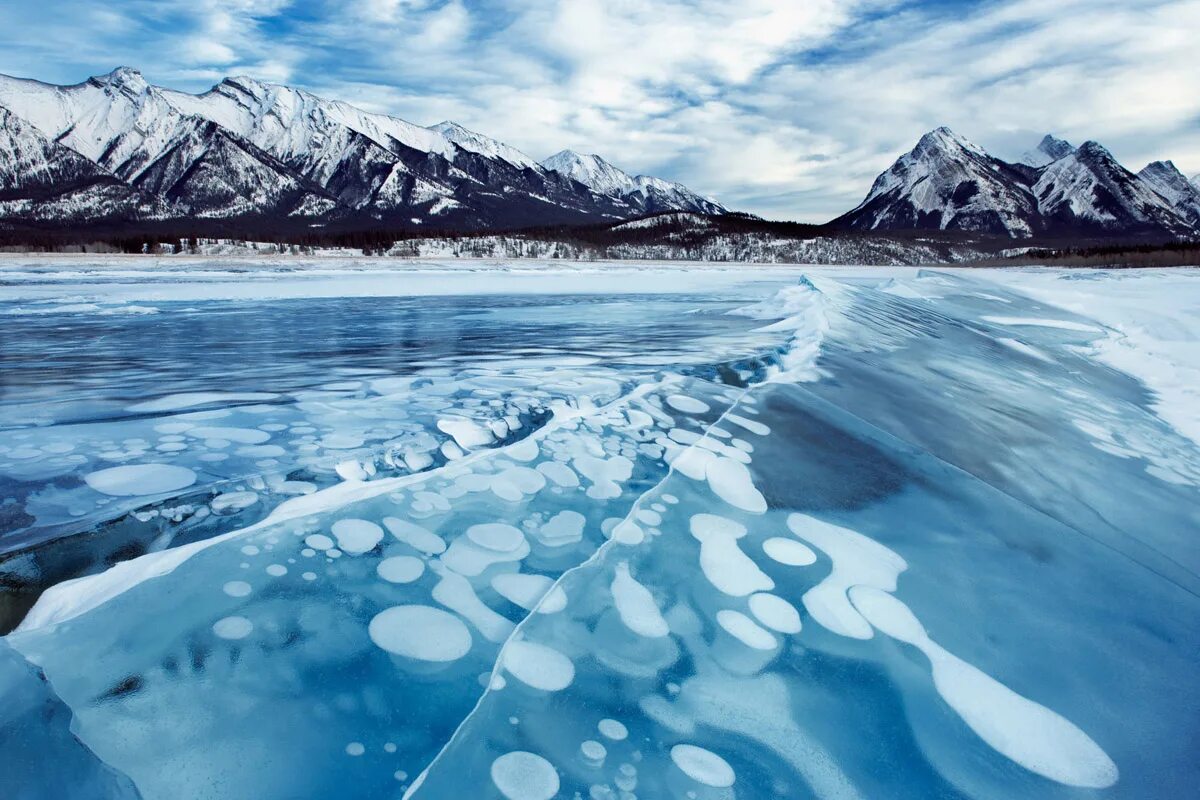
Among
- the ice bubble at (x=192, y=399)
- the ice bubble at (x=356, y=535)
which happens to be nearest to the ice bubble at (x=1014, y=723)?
the ice bubble at (x=356, y=535)

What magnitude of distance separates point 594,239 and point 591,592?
11591cm

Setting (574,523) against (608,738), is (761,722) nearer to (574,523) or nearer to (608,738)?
(608,738)

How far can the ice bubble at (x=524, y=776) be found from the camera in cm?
135

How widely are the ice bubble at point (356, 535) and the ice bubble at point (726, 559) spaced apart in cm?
106

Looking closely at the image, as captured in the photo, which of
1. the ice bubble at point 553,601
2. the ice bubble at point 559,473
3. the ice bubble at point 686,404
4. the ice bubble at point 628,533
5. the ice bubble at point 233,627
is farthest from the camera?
the ice bubble at point 686,404

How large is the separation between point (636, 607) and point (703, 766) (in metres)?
0.53

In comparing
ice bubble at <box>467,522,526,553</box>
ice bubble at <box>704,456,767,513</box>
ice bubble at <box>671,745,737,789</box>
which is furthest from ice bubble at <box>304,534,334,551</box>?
ice bubble at <box>704,456,767,513</box>

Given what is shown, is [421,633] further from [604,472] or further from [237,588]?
[604,472]

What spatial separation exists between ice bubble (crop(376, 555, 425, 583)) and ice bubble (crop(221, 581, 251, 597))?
0.34 m

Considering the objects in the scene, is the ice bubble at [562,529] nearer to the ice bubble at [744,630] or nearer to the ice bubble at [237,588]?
the ice bubble at [744,630]

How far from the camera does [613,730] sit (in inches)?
60.2

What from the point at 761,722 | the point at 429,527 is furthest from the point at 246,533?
the point at 761,722

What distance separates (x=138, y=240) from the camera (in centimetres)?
8781

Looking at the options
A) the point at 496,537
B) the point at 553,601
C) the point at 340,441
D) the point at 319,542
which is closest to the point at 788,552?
the point at 553,601
